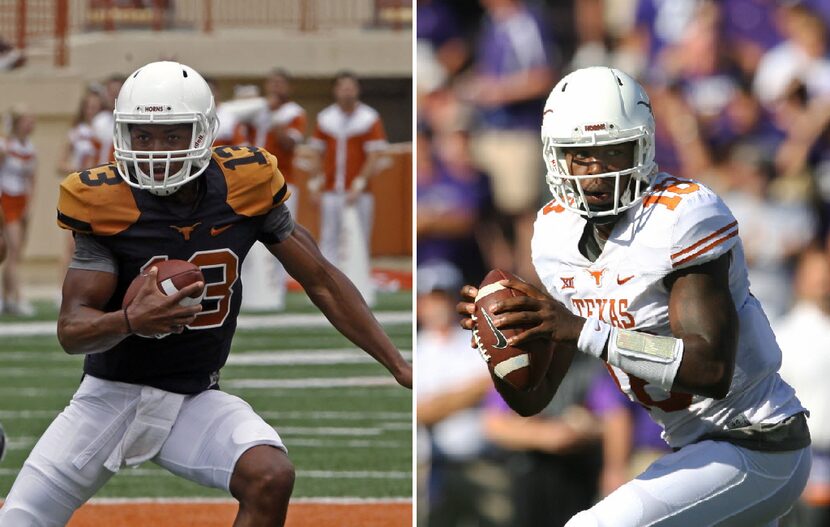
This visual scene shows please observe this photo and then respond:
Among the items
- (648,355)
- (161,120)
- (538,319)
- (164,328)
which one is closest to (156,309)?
(164,328)

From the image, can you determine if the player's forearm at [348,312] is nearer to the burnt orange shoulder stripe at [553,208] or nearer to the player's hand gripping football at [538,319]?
the burnt orange shoulder stripe at [553,208]

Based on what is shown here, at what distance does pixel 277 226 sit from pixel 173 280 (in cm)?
52

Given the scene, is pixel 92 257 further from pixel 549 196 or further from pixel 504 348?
pixel 549 196

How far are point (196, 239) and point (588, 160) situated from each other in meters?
1.02

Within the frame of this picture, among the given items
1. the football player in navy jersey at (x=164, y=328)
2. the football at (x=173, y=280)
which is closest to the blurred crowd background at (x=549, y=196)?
the football player in navy jersey at (x=164, y=328)

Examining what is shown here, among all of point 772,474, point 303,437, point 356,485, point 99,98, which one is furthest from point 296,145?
point 772,474

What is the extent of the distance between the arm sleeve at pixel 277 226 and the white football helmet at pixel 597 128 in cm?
81

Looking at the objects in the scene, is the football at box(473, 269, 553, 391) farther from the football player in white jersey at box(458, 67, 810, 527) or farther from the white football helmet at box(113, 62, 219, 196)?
the white football helmet at box(113, 62, 219, 196)

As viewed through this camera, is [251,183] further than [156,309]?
Yes

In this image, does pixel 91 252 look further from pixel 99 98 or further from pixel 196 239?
pixel 99 98

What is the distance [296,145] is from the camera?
10570mm

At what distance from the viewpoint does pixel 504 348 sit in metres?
3.18

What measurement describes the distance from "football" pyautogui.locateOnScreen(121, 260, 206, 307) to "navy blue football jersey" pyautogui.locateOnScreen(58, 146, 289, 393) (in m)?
0.11

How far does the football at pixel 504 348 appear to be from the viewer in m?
3.12
